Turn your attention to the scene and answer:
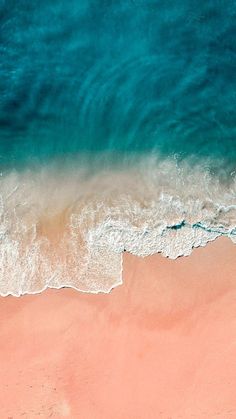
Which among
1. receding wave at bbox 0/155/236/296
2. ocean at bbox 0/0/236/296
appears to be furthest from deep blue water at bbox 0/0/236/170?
receding wave at bbox 0/155/236/296

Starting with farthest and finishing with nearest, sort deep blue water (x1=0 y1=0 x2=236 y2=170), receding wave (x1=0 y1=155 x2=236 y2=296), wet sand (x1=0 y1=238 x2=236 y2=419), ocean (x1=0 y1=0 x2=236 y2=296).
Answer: deep blue water (x1=0 y1=0 x2=236 y2=170)
ocean (x1=0 y1=0 x2=236 y2=296)
receding wave (x1=0 y1=155 x2=236 y2=296)
wet sand (x1=0 y1=238 x2=236 y2=419)

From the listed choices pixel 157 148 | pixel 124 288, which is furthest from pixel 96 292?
pixel 157 148

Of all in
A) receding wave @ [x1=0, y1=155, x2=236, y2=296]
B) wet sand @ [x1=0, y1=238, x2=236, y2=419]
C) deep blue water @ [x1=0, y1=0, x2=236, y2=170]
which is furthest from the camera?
deep blue water @ [x1=0, y1=0, x2=236, y2=170]

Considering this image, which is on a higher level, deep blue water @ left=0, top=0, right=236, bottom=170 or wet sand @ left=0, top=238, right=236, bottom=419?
deep blue water @ left=0, top=0, right=236, bottom=170

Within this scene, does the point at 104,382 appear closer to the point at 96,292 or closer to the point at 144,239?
the point at 96,292

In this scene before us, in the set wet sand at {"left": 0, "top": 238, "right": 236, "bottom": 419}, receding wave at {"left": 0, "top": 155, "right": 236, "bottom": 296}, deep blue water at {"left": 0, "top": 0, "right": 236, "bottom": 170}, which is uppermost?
deep blue water at {"left": 0, "top": 0, "right": 236, "bottom": 170}

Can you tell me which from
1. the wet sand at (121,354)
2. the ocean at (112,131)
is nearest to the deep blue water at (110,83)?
the ocean at (112,131)

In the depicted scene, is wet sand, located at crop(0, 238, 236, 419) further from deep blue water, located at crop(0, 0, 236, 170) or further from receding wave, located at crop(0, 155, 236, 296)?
deep blue water, located at crop(0, 0, 236, 170)
